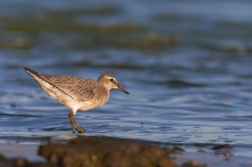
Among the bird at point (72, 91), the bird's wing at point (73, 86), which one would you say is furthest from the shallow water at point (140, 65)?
the bird's wing at point (73, 86)

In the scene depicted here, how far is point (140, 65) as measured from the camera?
615 inches

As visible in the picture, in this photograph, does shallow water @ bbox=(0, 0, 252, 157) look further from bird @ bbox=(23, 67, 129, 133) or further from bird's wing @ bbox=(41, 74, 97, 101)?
bird's wing @ bbox=(41, 74, 97, 101)

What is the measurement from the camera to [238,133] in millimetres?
8562

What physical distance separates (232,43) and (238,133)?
10501 millimetres

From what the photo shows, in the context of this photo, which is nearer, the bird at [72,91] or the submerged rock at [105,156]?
the submerged rock at [105,156]

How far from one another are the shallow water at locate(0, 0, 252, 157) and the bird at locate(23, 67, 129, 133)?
397 millimetres

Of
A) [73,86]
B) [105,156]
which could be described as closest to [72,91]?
[73,86]

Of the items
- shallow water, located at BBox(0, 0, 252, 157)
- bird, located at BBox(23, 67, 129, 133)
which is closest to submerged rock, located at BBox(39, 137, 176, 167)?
shallow water, located at BBox(0, 0, 252, 157)

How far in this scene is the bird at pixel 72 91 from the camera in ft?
27.8

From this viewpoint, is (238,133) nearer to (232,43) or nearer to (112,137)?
(112,137)

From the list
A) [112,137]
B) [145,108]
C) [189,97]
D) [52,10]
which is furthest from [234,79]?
[52,10]

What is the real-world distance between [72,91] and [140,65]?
7105 mm

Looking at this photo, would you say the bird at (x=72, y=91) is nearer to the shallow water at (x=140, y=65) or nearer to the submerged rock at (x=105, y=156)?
the shallow water at (x=140, y=65)

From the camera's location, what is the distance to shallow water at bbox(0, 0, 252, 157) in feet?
29.2
